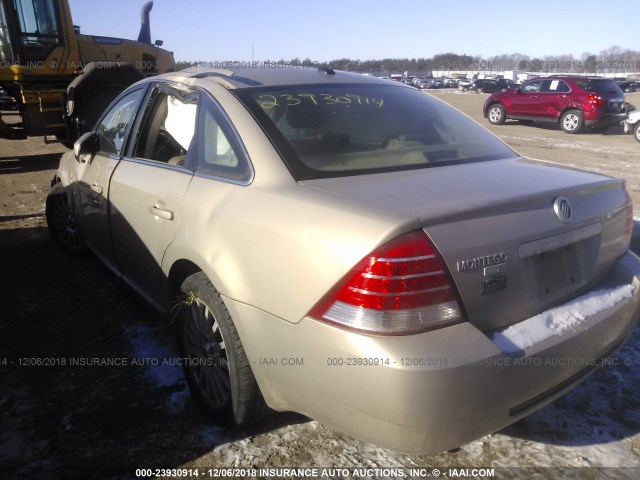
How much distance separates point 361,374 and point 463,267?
1.66ft

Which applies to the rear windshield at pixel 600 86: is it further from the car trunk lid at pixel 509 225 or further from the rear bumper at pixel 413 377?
the rear bumper at pixel 413 377

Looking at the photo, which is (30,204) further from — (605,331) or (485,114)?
(485,114)

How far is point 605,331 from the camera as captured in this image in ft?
7.31

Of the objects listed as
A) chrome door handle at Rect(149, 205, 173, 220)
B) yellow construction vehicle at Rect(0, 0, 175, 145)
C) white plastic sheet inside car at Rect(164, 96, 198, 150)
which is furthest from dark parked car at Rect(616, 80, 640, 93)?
chrome door handle at Rect(149, 205, 173, 220)

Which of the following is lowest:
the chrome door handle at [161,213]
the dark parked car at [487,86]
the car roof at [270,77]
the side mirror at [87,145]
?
the dark parked car at [487,86]

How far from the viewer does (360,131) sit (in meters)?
2.68

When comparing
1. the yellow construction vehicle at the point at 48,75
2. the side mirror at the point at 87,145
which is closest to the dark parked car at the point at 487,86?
the yellow construction vehicle at the point at 48,75

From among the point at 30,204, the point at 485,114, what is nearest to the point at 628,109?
the point at 485,114

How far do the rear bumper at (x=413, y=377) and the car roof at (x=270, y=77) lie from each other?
1302 millimetres

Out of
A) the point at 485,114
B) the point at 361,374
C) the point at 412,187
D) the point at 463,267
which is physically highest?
the point at 412,187

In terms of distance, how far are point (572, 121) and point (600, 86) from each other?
122 cm

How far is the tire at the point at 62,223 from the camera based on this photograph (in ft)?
15.7

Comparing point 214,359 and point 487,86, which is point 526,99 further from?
point 487,86

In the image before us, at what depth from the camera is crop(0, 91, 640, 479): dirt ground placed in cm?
236
